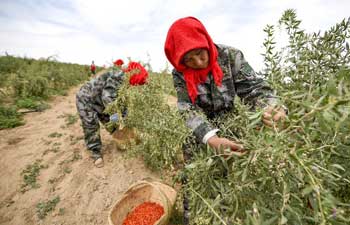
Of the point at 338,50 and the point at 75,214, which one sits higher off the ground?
the point at 338,50

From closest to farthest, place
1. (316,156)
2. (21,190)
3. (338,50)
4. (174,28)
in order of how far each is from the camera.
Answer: (316,156)
(338,50)
(174,28)
(21,190)

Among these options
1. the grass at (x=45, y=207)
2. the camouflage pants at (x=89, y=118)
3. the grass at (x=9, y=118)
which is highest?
the camouflage pants at (x=89, y=118)

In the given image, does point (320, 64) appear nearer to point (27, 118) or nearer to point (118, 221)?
point (118, 221)

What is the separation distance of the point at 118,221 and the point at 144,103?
1.32m

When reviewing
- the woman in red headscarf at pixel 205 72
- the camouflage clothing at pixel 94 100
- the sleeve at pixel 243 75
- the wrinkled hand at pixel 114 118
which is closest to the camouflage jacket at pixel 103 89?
the camouflage clothing at pixel 94 100

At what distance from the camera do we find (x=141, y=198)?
2.78 m

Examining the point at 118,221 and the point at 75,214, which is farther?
the point at 75,214

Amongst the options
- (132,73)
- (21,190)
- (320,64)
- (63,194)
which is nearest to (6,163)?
(21,190)

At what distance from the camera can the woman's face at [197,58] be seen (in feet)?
5.38

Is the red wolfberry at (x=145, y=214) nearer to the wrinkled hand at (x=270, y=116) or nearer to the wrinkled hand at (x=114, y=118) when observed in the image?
the wrinkled hand at (x=114, y=118)

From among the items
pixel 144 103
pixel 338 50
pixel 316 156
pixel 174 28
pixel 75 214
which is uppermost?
pixel 174 28

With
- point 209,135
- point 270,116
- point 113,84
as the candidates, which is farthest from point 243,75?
point 113,84

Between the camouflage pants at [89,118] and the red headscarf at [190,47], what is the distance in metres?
2.47

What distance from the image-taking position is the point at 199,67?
1.72m
